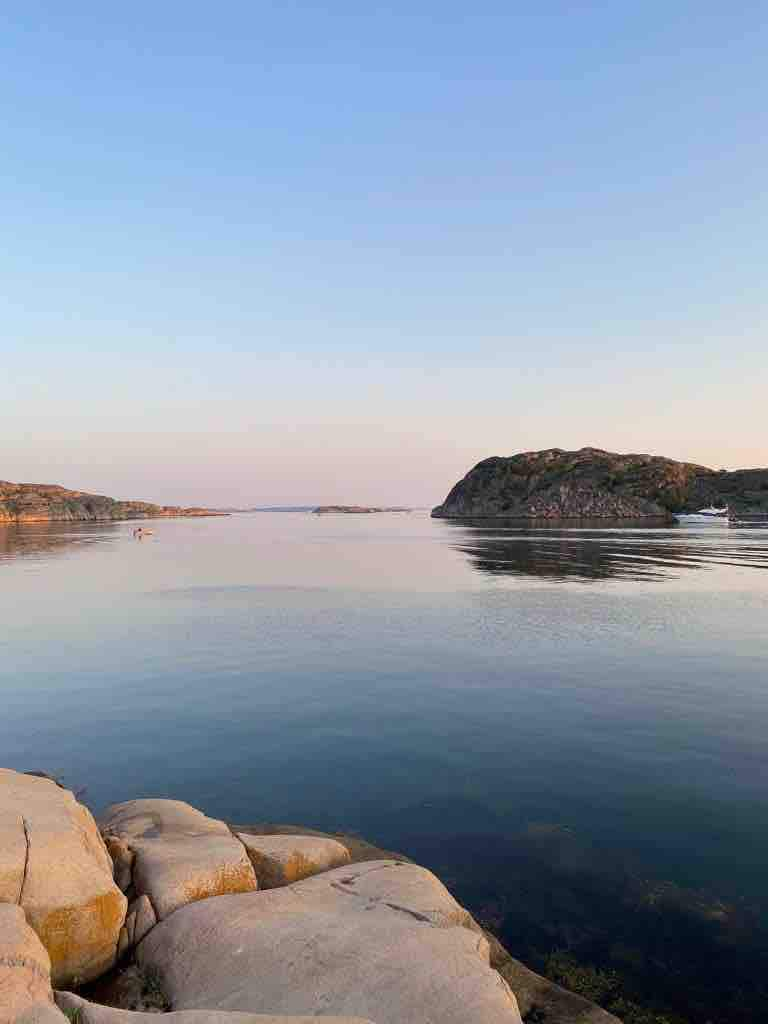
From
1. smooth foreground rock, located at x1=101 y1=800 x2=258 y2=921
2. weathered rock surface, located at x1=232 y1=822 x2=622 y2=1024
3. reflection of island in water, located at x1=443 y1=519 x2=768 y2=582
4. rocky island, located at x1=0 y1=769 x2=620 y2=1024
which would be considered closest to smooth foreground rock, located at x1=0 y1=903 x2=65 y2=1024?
rocky island, located at x1=0 y1=769 x2=620 y2=1024

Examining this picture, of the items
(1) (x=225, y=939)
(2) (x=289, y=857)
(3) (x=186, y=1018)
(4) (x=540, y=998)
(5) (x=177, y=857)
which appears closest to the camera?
(3) (x=186, y=1018)

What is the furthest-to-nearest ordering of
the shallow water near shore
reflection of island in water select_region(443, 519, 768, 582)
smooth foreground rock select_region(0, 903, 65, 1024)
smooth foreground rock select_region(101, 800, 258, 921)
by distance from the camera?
reflection of island in water select_region(443, 519, 768, 582) < the shallow water near shore < smooth foreground rock select_region(101, 800, 258, 921) < smooth foreground rock select_region(0, 903, 65, 1024)

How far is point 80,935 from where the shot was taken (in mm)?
7805

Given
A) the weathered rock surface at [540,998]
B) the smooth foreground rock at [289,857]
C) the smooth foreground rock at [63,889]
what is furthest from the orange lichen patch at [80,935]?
the weathered rock surface at [540,998]

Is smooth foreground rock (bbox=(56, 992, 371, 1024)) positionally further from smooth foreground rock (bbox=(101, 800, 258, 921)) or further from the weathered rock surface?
the weathered rock surface

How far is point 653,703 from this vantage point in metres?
20.5

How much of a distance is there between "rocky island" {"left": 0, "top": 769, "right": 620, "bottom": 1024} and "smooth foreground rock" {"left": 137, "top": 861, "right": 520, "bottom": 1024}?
0.02 m

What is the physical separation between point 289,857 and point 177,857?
1759 mm

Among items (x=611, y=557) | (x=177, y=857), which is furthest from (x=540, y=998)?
(x=611, y=557)

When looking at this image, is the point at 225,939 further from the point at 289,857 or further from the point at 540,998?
the point at 540,998

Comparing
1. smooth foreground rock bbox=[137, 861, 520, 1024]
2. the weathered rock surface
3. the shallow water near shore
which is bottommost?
the shallow water near shore

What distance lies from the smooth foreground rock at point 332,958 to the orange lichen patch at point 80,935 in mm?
454

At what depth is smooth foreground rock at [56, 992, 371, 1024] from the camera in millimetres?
5707

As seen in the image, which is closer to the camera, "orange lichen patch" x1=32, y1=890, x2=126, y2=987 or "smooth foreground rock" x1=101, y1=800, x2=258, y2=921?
"orange lichen patch" x1=32, y1=890, x2=126, y2=987
